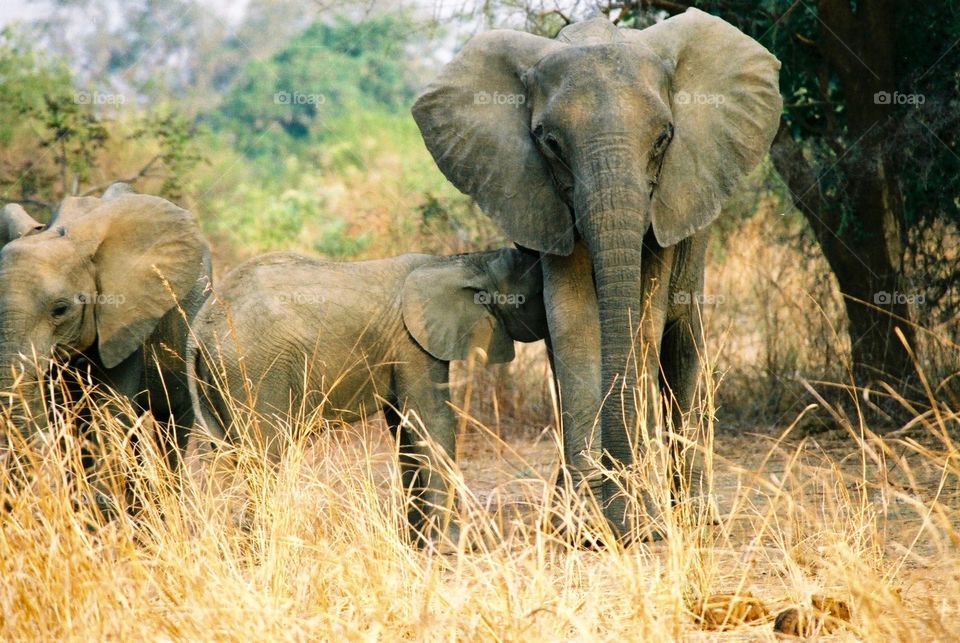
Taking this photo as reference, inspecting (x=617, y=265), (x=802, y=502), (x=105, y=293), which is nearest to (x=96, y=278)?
(x=105, y=293)

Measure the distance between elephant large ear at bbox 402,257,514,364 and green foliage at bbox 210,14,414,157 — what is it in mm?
25117

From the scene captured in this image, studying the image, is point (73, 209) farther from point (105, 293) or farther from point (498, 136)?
point (498, 136)

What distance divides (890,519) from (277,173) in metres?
25.8

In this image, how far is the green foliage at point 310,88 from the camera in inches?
1332

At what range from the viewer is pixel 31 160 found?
13.1 m

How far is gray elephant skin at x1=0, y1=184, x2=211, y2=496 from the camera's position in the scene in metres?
6.36

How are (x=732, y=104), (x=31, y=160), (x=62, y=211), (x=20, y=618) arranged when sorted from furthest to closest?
(x=31, y=160)
(x=62, y=211)
(x=732, y=104)
(x=20, y=618)

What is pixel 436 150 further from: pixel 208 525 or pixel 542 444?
pixel 542 444

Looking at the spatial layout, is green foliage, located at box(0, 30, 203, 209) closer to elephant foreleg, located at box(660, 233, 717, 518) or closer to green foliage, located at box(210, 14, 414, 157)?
elephant foreleg, located at box(660, 233, 717, 518)

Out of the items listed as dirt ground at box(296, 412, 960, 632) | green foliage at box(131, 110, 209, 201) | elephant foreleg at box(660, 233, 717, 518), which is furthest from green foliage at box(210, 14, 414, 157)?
elephant foreleg at box(660, 233, 717, 518)

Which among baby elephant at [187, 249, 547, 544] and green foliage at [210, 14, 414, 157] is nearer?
baby elephant at [187, 249, 547, 544]

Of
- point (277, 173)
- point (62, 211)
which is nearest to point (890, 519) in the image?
point (62, 211)

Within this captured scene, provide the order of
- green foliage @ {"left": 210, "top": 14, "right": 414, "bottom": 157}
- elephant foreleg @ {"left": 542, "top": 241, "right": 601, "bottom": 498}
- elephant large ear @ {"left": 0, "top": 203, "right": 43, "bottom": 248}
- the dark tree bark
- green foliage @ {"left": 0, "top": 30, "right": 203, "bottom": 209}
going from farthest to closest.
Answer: green foliage @ {"left": 210, "top": 14, "right": 414, "bottom": 157} → green foliage @ {"left": 0, "top": 30, "right": 203, "bottom": 209} → the dark tree bark → elephant large ear @ {"left": 0, "top": 203, "right": 43, "bottom": 248} → elephant foreleg @ {"left": 542, "top": 241, "right": 601, "bottom": 498}

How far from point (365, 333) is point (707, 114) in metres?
1.78
